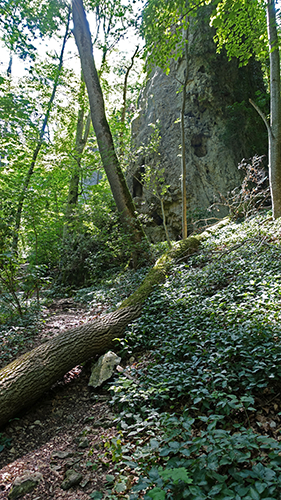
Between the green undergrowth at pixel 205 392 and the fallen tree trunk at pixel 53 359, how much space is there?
13.6 inches

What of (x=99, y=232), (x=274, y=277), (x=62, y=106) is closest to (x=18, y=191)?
(x=99, y=232)

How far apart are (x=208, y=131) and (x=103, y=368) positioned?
967 cm

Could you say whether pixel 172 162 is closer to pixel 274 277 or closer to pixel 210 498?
pixel 274 277

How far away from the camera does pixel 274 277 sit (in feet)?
12.4

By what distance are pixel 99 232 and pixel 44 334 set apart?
433cm

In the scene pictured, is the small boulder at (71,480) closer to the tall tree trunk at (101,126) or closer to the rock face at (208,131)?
the tall tree trunk at (101,126)

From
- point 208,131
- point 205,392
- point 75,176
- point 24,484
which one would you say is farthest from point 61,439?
point 208,131

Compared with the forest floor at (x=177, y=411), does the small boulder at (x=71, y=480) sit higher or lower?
lower

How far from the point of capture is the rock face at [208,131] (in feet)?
32.3

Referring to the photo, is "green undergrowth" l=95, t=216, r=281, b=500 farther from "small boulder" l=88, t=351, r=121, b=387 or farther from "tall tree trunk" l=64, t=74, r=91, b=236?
"tall tree trunk" l=64, t=74, r=91, b=236

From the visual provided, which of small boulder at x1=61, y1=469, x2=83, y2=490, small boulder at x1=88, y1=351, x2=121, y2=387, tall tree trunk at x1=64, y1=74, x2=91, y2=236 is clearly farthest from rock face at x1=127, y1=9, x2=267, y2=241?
small boulder at x1=61, y1=469, x2=83, y2=490

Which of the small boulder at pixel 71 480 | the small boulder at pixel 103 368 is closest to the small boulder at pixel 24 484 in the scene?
the small boulder at pixel 71 480

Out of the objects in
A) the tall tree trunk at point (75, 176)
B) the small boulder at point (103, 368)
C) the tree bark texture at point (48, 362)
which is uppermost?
the tall tree trunk at point (75, 176)

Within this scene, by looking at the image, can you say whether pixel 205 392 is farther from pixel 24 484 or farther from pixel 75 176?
pixel 75 176
